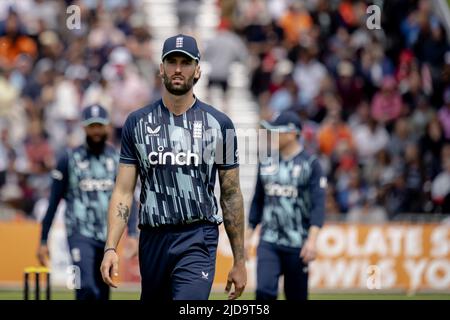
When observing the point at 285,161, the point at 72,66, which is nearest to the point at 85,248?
the point at 285,161

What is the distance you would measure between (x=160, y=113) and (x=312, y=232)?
12.8ft

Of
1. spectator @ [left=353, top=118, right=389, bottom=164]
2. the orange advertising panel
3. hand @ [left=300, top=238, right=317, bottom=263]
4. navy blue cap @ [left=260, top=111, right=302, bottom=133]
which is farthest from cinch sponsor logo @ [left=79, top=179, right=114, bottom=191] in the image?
spectator @ [left=353, top=118, right=389, bottom=164]

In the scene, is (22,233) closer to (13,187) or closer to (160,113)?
(13,187)

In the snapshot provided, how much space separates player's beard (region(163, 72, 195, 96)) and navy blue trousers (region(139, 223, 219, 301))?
3.51 feet

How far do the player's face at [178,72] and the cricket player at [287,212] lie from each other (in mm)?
4024

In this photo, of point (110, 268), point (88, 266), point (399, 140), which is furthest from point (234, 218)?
point (399, 140)


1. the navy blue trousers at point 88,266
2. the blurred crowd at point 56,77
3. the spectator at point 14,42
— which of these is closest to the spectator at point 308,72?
the blurred crowd at point 56,77

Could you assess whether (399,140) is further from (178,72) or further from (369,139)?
(178,72)

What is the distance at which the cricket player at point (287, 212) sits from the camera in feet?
43.1

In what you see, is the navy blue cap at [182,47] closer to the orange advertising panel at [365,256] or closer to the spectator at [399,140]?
the orange advertising panel at [365,256]

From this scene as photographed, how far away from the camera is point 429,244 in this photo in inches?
784

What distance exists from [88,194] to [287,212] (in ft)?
7.28

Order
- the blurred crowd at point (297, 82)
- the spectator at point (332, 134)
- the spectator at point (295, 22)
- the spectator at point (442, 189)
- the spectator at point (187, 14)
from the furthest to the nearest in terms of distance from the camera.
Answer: the spectator at point (295, 22), the spectator at point (187, 14), the spectator at point (332, 134), the blurred crowd at point (297, 82), the spectator at point (442, 189)

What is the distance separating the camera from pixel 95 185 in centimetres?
1321
